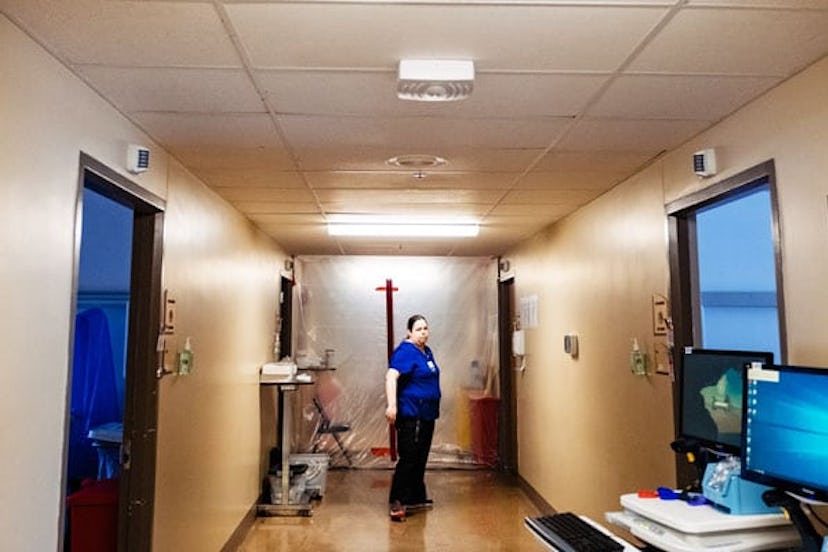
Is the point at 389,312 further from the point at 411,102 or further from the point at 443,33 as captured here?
the point at 443,33

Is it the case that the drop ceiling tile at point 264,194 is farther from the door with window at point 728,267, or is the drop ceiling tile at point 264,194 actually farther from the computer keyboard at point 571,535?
the computer keyboard at point 571,535

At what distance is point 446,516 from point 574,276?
6.71 feet

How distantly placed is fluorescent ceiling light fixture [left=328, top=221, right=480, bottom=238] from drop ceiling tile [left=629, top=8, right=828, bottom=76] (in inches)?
108

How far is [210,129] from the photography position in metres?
2.46

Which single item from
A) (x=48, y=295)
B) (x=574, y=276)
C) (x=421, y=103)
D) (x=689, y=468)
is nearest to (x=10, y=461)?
(x=48, y=295)

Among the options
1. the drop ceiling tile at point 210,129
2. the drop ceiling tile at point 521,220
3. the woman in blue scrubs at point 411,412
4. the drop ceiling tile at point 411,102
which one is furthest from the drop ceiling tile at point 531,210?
the drop ceiling tile at point 210,129

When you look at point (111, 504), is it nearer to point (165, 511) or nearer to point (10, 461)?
point (165, 511)

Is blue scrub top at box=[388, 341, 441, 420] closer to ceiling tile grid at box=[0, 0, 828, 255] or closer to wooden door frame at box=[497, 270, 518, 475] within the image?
wooden door frame at box=[497, 270, 518, 475]

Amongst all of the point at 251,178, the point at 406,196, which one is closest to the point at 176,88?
the point at 251,178

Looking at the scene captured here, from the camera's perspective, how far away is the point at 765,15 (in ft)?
5.21

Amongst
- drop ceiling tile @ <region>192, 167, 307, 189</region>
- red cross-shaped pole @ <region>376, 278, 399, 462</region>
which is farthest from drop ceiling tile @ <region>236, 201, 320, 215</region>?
red cross-shaped pole @ <region>376, 278, 399, 462</region>

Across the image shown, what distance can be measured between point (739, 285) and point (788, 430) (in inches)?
152

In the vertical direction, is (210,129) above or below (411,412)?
above

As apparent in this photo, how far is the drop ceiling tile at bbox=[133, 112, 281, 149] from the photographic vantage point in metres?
2.33
